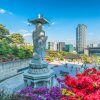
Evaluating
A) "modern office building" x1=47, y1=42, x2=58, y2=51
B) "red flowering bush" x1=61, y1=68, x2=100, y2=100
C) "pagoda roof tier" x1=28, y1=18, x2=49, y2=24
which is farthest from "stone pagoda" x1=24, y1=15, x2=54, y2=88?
"modern office building" x1=47, y1=42, x2=58, y2=51

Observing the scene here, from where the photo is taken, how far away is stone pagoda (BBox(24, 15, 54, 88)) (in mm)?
13172

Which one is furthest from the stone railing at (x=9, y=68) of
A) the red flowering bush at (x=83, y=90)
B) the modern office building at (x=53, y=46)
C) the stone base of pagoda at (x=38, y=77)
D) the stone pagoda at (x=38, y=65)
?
the modern office building at (x=53, y=46)

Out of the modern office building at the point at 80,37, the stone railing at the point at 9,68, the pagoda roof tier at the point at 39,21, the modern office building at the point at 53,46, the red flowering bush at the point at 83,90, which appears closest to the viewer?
the red flowering bush at the point at 83,90

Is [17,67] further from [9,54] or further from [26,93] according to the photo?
[26,93]

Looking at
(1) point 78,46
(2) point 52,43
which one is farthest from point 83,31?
(2) point 52,43

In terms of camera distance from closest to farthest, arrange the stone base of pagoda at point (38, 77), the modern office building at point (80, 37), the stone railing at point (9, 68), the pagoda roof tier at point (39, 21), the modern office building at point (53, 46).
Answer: the stone base of pagoda at point (38, 77) < the pagoda roof tier at point (39, 21) < the stone railing at point (9, 68) < the modern office building at point (53, 46) < the modern office building at point (80, 37)

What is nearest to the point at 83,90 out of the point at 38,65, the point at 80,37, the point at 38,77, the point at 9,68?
the point at 38,77

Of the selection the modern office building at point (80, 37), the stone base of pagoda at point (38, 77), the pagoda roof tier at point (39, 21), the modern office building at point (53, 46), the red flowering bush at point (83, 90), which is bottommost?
the stone base of pagoda at point (38, 77)

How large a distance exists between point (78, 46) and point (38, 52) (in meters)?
99.2

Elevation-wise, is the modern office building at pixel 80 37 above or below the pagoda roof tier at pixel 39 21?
above

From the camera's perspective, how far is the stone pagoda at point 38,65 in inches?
519

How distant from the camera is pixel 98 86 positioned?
4.34 m

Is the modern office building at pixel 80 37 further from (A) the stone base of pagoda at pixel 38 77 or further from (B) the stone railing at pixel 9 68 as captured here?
(A) the stone base of pagoda at pixel 38 77

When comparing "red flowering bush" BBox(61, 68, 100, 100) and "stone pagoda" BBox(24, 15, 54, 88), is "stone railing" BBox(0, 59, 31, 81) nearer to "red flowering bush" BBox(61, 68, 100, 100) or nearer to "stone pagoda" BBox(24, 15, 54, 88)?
"stone pagoda" BBox(24, 15, 54, 88)
